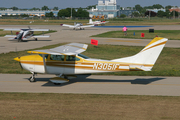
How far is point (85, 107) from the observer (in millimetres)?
10250

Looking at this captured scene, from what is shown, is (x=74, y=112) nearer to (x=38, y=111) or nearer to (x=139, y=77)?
(x=38, y=111)

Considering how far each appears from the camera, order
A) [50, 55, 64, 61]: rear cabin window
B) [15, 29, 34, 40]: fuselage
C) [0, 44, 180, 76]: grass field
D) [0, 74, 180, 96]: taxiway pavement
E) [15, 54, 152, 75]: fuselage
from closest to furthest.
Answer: [0, 74, 180, 96]: taxiway pavement, [15, 54, 152, 75]: fuselage, [50, 55, 64, 61]: rear cabin window, [0, 44, 180, 76]: grass field, [15, 29, 34, 40]: fuselage

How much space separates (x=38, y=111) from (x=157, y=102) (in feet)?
17.2

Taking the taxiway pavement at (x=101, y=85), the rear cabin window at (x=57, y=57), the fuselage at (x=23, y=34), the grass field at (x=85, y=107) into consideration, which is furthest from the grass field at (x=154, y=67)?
the fuselage at (x=23, y=34)

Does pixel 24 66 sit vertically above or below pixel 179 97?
above

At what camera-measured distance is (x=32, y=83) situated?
1496cm

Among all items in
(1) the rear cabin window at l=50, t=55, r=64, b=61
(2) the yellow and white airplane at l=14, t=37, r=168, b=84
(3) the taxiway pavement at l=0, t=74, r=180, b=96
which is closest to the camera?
(3) the taxiway pavement at l=0, t=74, r=180, b=96

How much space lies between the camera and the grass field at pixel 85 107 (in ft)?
30.0

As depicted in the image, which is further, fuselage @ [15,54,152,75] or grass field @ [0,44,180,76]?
grass field @ [0,44,180,76]

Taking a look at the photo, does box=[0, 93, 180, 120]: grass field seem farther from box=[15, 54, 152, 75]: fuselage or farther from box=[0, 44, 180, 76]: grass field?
box=[0, 44, 180, 76]: grass field

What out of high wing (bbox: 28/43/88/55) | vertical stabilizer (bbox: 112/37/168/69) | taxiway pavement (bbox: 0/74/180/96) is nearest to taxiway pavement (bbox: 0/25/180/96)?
taxiway pavement (bbox: 0/74/180/96)

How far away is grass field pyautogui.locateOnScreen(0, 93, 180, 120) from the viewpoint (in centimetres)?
916

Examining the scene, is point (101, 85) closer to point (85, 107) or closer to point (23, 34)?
point (85, 107)

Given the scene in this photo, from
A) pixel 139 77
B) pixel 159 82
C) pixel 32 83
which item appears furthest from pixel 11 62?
pixel 159 82
